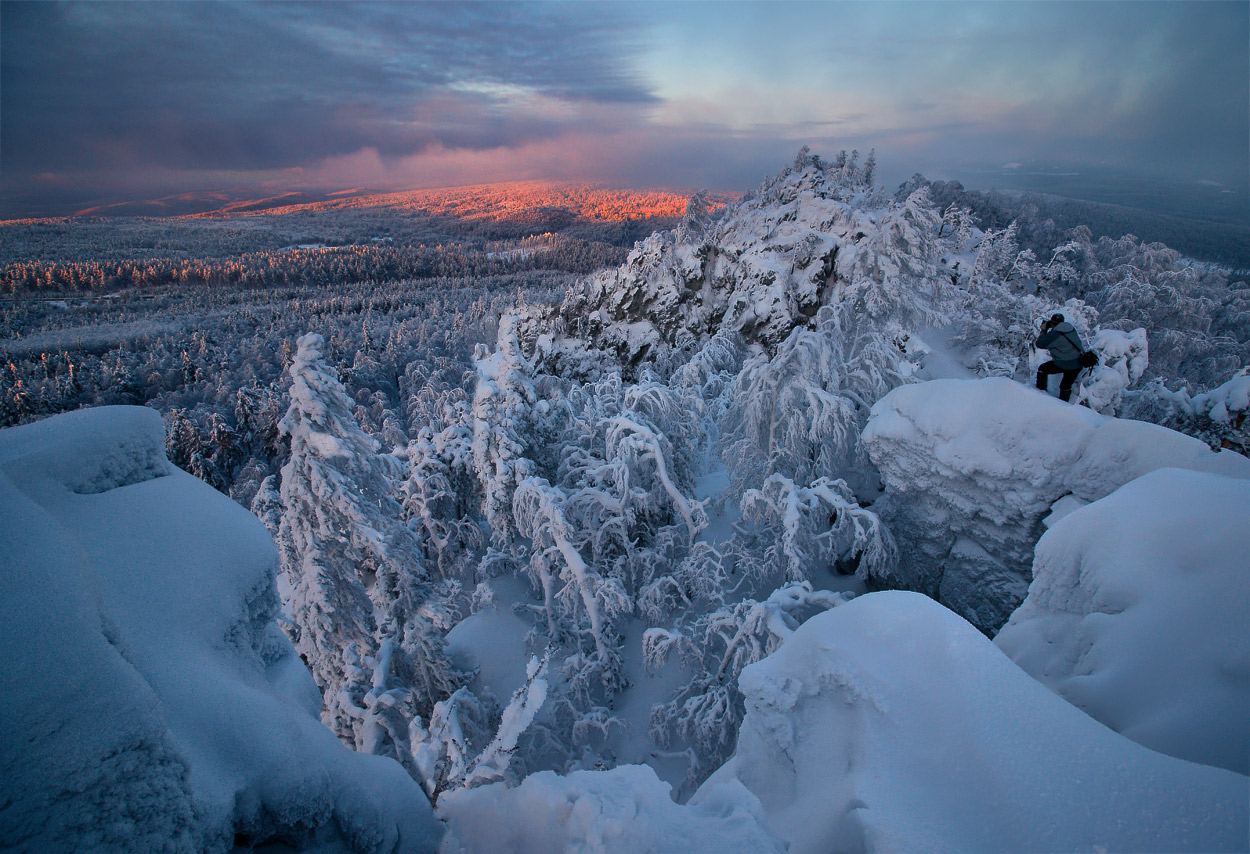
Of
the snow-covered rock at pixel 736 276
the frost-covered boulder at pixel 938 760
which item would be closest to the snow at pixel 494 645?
the frost-covered boulder at pixel 938 760

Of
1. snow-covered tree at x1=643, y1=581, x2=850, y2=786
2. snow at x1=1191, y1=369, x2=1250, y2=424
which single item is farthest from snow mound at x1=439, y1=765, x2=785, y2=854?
snow at x1=1191, y1=369, x2=1250, y2=424

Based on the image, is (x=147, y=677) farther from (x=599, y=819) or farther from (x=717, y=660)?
(x=717, y=660)

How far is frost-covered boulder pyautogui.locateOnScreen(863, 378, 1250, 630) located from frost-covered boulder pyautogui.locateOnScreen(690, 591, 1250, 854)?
4971 millimetres

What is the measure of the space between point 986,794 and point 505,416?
10.7 m

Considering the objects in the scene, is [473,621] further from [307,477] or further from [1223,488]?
[1223,488]

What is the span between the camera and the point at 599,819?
8.14 ft

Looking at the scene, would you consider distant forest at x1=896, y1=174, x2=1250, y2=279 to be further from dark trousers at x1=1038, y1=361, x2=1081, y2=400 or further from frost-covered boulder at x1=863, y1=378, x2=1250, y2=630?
frost-covered boulder at x1=863, y1=378, x2=1250, y2=630

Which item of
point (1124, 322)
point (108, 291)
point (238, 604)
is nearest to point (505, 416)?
point (238, 604)

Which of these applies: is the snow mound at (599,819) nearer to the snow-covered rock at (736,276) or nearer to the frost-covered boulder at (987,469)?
the frost-covered boulder at (987,469)

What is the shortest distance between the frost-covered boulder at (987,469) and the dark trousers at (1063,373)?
1360 mm

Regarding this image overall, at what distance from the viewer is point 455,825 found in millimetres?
2838

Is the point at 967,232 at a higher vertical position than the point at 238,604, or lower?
higher

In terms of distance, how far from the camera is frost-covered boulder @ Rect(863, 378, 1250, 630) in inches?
267

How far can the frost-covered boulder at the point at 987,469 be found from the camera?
6.78m
